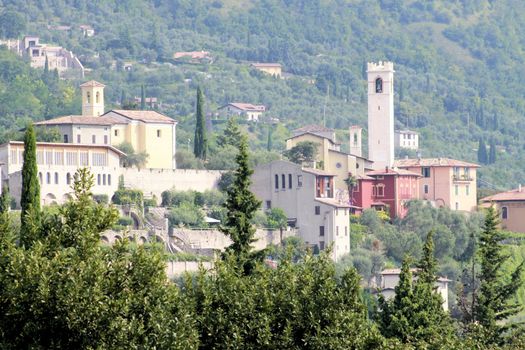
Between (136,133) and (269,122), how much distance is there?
6155 centimetres

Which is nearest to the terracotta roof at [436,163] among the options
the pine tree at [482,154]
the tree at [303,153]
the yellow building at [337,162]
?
the yellow building at [337,162]

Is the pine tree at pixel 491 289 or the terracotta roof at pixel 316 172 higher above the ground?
the terracotta roof at pixel 316 172

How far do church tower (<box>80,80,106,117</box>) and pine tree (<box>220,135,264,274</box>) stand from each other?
63098mm

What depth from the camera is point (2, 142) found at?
95625 mm

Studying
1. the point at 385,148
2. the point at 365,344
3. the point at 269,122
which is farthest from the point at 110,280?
the point at 269,122

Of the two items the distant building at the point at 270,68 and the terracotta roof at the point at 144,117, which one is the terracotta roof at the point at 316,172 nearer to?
the terracotta roof at the point at 144,117

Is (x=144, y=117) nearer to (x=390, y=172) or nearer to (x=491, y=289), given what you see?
(x=390, y=172)

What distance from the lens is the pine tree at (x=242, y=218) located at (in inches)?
1829

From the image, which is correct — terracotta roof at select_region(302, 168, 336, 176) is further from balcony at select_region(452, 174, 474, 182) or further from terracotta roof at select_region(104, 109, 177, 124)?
balcony at select_region(452, 174, 474, 182)

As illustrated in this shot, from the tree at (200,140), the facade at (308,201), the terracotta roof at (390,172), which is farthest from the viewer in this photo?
the tree at (200,140)

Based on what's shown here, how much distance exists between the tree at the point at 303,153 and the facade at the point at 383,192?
2757 millimetres

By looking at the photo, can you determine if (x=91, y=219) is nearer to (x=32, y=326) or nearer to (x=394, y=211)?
(x=32, y=326)

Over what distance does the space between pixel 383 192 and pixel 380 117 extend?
12.0 metres

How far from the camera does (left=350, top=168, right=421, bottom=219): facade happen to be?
103m
